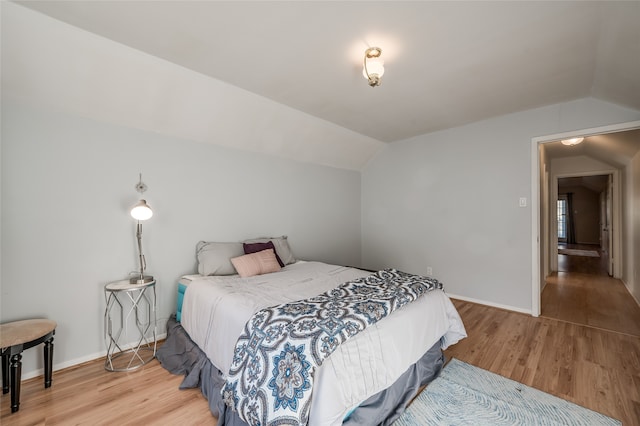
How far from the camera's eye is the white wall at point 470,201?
3297 mm

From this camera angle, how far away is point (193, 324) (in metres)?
2.26

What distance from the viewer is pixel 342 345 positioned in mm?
1447

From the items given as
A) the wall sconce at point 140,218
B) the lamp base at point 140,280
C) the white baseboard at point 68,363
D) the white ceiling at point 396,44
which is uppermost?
the white ceiling at point 396,44

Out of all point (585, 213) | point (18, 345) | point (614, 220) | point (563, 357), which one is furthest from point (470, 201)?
point (585, 213)

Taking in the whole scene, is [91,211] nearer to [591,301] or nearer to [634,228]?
[591,301]

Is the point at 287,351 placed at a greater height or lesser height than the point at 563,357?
greater

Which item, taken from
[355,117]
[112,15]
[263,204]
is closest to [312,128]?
[355,117]

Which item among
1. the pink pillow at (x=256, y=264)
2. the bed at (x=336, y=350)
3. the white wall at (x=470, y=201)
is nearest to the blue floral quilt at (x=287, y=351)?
the bed at (x=336, y=350)

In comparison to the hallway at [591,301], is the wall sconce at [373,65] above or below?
above

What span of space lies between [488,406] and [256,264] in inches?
87.0

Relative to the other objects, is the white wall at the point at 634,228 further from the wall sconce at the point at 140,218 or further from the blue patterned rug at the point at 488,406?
the wall sconce at the point at 140,218

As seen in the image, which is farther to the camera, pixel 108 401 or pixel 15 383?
pixel 108 401

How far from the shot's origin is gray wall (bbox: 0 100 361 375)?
6.76ft

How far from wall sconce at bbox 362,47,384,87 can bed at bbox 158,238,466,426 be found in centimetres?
167
